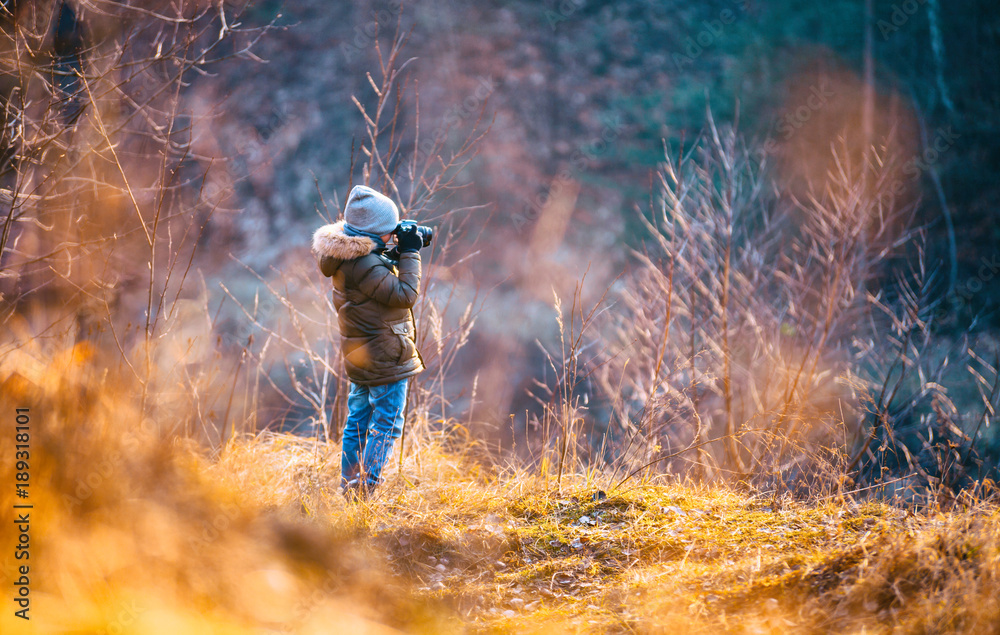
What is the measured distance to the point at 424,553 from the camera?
286 centimetres

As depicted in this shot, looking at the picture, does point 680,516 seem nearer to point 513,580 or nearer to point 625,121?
point 513,580

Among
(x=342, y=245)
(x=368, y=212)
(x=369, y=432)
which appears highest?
(x=368, y=212)

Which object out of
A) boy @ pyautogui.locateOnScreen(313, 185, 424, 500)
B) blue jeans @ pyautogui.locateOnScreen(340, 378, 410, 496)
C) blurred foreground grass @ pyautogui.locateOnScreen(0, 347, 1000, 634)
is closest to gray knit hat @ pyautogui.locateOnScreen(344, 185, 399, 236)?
boy @ pyautogui.locateOnScreen(313, 185, 424, 500)

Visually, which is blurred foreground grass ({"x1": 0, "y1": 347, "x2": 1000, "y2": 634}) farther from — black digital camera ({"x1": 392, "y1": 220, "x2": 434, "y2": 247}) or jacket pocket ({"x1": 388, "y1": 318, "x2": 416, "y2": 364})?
black digital camera ({"x1": 392, "y1": 220, "x2": 434, "y2": 247})

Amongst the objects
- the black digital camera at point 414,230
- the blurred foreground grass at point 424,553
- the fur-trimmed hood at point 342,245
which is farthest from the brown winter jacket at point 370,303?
the blurred foreground grass at point 424,553

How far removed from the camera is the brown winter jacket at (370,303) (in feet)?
10.1

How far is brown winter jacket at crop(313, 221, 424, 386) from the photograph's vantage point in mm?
3088

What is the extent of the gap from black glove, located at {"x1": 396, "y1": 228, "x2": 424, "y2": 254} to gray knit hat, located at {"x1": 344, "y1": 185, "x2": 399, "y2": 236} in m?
0.08

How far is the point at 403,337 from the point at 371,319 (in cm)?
19

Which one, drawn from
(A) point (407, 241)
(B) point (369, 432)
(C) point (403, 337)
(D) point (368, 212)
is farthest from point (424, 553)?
(D) point (368, 212)

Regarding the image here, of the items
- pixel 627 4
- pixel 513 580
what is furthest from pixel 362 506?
pixel 627 4

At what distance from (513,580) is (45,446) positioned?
1.93 m

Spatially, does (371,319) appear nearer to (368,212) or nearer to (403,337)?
(403,337)

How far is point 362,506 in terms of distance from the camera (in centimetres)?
304
